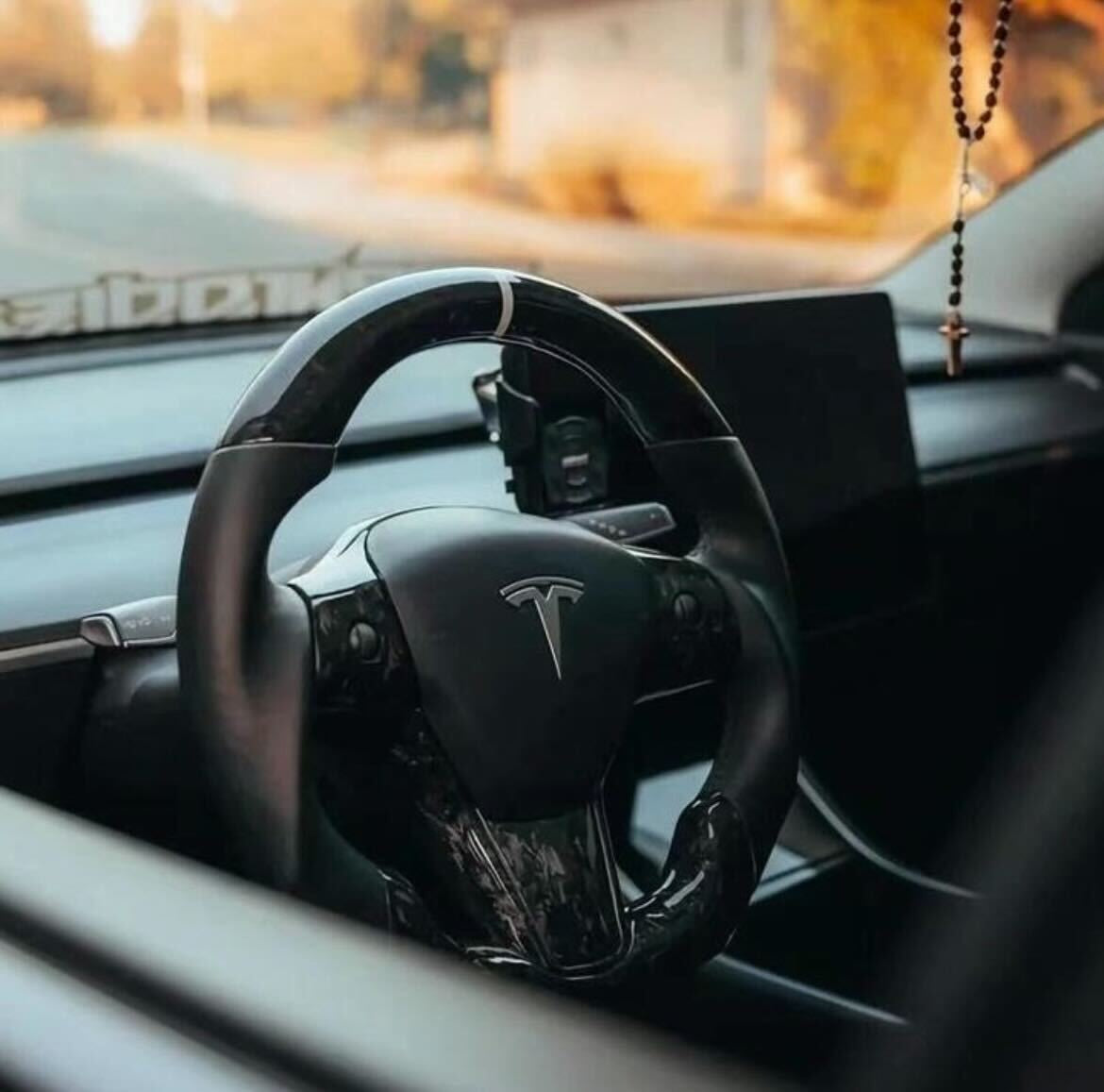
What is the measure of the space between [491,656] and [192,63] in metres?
1.72

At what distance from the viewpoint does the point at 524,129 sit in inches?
164

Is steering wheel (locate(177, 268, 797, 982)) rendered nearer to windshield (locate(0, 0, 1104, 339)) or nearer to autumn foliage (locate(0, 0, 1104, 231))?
windshield (locate(0, 0, 1104, 339))

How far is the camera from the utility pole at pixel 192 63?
3156 millimetres

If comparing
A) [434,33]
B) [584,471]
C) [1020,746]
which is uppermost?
[434,33]

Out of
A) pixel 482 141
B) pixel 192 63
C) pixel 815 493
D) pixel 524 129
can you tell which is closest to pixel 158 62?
pixel 192 63

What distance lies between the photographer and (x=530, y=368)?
2355 millimetres

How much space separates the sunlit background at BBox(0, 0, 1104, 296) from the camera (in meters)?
3.12

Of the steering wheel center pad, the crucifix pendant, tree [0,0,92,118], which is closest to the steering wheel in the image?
the steering wheel center pad

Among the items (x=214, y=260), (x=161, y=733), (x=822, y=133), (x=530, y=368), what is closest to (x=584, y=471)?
(x=530, y=368)

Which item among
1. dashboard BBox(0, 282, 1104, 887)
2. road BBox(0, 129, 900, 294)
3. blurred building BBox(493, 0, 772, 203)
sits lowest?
dashboard BBox(0, 282, 1104, 887)

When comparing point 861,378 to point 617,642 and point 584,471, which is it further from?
point 617,642

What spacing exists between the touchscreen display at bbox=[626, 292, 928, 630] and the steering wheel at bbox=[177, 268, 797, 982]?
0.69 metres

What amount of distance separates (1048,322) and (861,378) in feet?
4.06

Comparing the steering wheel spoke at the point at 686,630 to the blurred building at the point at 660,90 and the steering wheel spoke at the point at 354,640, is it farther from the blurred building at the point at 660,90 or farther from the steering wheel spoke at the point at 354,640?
the blurred building at the point at 660,90
